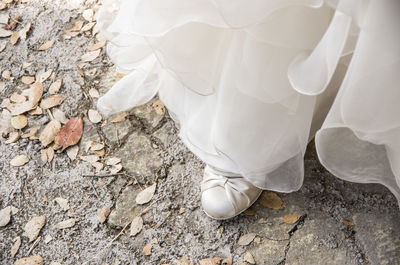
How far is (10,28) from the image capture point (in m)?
2.03

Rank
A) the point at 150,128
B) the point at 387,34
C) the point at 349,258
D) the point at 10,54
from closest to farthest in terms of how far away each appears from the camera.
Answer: the point at 387,34 < the point at 349,258 < the point at 150,128 < the point at 10,54

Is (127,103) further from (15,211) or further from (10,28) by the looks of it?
(10,28)

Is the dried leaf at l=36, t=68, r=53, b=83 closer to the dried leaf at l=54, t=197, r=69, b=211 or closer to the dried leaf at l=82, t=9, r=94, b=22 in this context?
the dried leaf at l=82, t=9, r=94, b=22

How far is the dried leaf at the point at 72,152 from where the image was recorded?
1.64 m

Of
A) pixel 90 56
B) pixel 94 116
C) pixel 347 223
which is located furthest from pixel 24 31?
pixel 347 223

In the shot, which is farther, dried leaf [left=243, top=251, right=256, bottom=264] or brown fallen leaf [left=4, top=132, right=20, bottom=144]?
brown fallen leaf [left=4, top=132, right=20, bottom=144]

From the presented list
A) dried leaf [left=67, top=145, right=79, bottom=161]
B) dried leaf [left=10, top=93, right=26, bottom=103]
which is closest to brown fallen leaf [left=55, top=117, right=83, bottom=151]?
dried leaf [left=67, top=145, right=79, bottom=161]

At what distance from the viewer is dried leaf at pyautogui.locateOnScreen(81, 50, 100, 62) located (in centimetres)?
188

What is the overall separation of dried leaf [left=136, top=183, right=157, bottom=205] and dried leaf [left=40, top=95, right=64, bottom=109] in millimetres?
525

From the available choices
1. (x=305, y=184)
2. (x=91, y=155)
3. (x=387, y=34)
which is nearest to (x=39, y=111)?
(x=91, y=155)

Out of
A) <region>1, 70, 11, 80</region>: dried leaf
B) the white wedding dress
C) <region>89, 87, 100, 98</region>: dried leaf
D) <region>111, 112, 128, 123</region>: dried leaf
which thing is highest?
the white wedding dress

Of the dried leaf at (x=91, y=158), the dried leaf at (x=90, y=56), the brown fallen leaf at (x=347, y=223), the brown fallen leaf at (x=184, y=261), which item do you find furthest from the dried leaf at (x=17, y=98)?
the brown fallen leaf at (x=347, y=223)

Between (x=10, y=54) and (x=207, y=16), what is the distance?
1.37m

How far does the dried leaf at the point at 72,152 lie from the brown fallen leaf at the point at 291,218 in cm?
76
